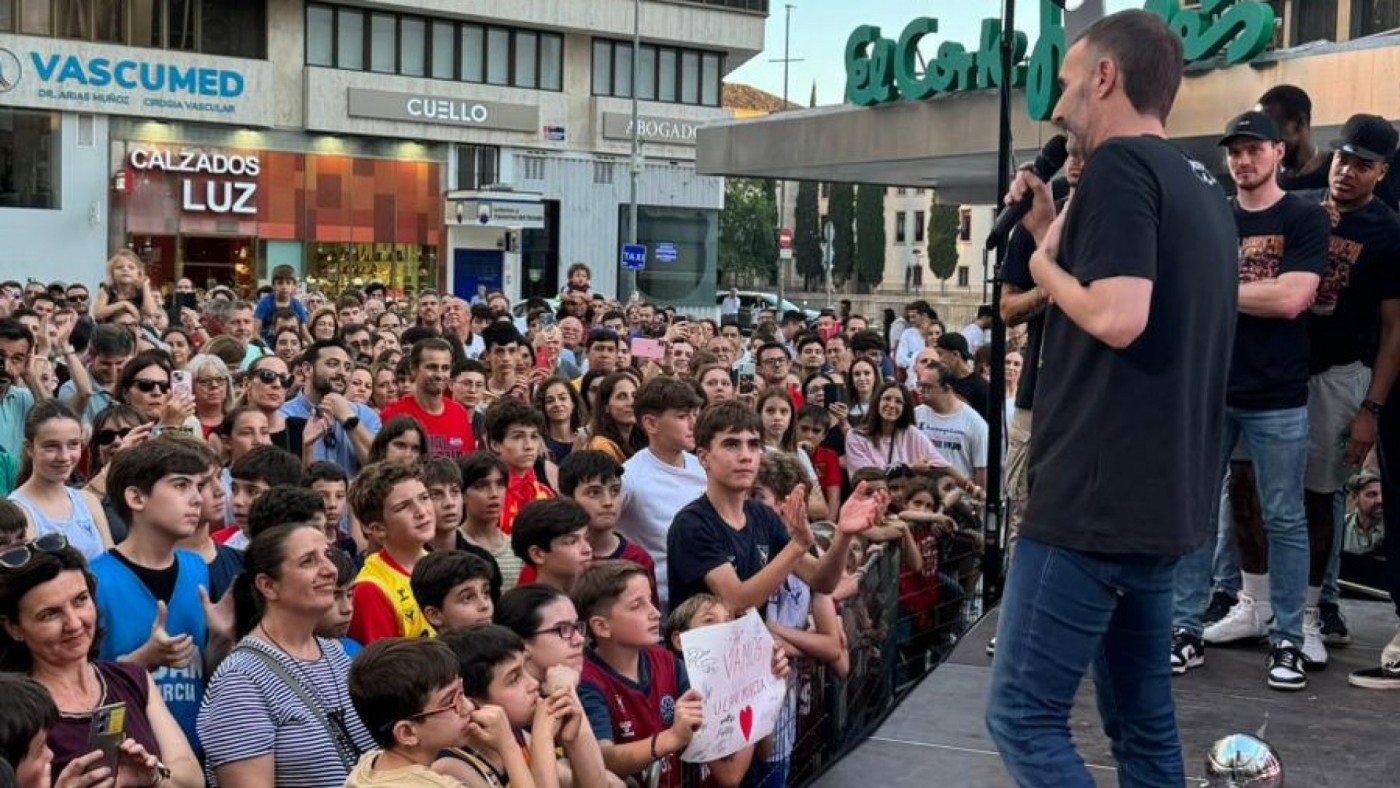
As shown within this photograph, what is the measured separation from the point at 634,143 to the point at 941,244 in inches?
2312

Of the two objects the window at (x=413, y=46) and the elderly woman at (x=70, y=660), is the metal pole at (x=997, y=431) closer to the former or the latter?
the elderly woman at (x=70, y=660)

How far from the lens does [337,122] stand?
41656 mm

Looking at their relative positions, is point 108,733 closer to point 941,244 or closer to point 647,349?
point 647,349

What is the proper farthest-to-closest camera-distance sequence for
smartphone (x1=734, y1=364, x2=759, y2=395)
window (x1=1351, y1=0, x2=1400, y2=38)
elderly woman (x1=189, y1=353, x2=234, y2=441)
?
window (x1=1351, y1=0, x2=1400, y2=38) < smartphone (x1=734, y1=364, x2=759, y2=395) < elderly woman (x1=189, y1=353, x2=234, y2=441)

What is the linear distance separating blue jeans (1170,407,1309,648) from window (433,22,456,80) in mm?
39522

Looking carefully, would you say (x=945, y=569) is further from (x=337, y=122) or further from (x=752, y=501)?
(x=337, y=122)

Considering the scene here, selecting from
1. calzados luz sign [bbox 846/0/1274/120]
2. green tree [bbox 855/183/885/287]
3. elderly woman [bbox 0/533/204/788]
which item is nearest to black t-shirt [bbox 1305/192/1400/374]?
elderly woman [bbox 0/533/204/788]

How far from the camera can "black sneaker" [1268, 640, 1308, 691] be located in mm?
5934

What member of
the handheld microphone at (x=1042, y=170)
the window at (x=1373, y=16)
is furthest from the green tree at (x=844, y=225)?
the handheld microphone at (x=1042, y=170)

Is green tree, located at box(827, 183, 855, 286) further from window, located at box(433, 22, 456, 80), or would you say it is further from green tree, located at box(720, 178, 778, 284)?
window, located at box(433, 22, 456, 80)

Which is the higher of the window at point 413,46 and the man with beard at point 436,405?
the window at point 413,46

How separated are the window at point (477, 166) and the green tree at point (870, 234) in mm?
58294

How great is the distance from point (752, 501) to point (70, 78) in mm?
35660

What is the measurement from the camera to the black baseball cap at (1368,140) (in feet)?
19.9
